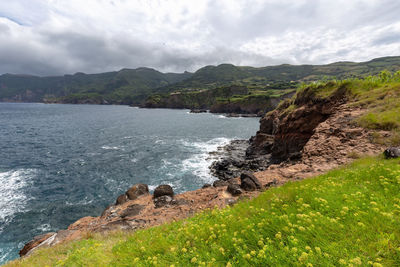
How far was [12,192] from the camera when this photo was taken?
2306cm

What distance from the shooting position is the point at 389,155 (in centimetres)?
1036

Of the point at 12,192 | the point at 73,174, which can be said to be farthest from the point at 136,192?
the point at 12,192

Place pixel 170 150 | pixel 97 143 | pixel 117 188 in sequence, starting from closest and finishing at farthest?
pixel 117 188 → pixel 170 150 → pixel 97 143

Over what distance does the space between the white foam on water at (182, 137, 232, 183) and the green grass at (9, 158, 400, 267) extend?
22967mm

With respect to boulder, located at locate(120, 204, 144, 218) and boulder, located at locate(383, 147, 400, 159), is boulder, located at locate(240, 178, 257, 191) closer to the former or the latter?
boulder, located at locate(383, 147, 400, 159)

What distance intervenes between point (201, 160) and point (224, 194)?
24016 mm

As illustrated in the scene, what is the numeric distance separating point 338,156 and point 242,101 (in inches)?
5220

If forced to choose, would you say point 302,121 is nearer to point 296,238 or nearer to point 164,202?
point 164,202

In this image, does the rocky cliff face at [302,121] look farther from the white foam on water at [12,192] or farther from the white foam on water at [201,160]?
the white foam on water at [12,192]

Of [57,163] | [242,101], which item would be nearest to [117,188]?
[57,163]

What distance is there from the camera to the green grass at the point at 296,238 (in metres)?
Answer: 3.12

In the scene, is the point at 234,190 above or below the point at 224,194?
above

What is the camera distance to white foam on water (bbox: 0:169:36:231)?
1945 cm

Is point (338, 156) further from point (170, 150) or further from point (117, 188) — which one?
point (170, 150)
